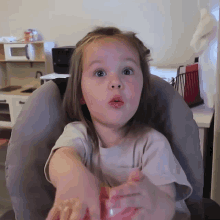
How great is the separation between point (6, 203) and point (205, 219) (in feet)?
Answer: 5.57

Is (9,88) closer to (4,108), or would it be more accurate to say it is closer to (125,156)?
(4,108)

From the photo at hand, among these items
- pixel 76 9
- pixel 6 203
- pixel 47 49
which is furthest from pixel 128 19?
pixel 6 203

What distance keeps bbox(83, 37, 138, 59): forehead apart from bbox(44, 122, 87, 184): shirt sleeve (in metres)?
0.22

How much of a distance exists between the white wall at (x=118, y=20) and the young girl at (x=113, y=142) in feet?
5.29

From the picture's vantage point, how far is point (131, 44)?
2.38 ft

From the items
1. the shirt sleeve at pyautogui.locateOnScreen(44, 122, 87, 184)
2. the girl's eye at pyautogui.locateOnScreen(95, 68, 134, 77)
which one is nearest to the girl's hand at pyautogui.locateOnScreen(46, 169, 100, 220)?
the shirt sleeve at pyautogui.locateOnScreen(44, 122, 87, 184)

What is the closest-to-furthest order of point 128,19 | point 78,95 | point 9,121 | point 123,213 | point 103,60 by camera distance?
point 123,213 < point 103,60 < point 78,95 < point 128,19 < point 9,121

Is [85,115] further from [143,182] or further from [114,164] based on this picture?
[143,182]

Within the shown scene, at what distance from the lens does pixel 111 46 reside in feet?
2.26

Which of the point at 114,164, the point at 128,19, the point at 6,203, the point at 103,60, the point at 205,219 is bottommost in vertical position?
the point at 6,203

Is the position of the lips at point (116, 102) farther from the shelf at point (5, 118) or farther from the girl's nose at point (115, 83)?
the shelf at point (5, 118)

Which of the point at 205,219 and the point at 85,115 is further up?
the point at 85,115

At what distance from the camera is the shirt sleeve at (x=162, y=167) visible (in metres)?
0.64

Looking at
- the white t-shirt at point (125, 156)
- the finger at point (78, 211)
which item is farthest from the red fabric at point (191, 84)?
the finger at point (78, 211)
